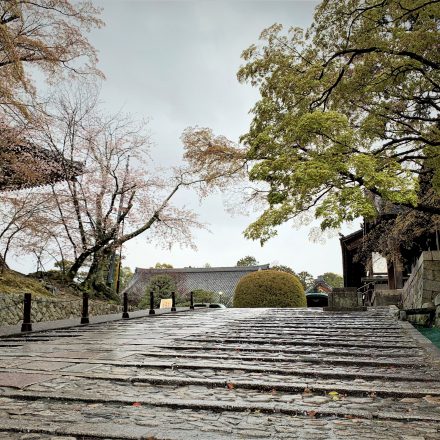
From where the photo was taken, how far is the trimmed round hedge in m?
19.8

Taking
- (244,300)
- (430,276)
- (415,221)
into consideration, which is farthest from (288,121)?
(244,300)

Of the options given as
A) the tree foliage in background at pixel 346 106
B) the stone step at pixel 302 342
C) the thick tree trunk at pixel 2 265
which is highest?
the tree foliage in background at pixel 346 106

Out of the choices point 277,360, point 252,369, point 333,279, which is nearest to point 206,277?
point 333,279

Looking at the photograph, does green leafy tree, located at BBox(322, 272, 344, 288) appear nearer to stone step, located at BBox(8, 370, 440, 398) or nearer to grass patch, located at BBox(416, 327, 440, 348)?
grass patch, located at BBox(416, 327, 440, 348)

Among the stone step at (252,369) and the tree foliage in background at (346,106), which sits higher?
the tree foliage in background at (346,106)

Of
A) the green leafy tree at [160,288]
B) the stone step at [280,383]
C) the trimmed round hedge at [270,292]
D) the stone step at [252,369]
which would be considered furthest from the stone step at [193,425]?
the green leafy tree at [160,288]

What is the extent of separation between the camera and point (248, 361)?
4918 millimetres

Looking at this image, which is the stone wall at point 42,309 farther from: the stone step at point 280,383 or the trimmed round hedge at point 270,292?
the stone step at point 280,383

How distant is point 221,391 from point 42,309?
12062 mm

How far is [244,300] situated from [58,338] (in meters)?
13.4

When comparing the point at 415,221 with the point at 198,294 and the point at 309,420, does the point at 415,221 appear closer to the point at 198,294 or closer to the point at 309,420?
the point at 309,420

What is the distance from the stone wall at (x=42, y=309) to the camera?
12.0 m

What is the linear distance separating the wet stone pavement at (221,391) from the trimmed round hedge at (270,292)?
1349 cm

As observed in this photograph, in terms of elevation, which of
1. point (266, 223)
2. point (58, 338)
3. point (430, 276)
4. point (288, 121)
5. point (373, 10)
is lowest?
point (58, 338)
